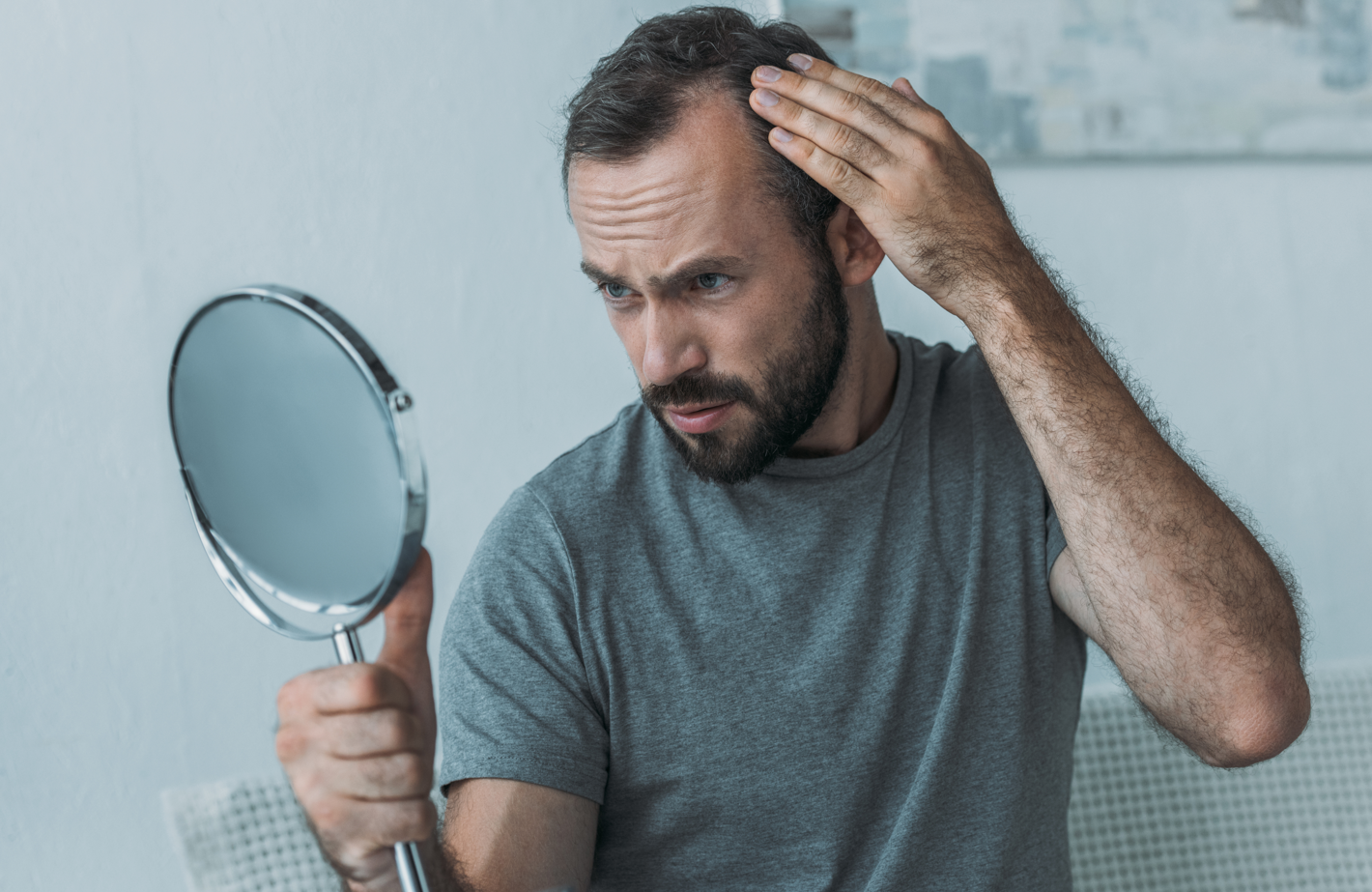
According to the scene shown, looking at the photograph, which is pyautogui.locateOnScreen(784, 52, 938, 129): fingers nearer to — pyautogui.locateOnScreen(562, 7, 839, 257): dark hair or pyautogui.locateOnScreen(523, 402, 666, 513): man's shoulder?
pyautogui.locateOnScreen(562, 7, 839, 257): dark hair

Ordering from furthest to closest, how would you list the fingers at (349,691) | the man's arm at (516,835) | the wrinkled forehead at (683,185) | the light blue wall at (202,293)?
the light blue wall at (202,293), the wrinkled forehead at (683,185), the man's arm at (516,835), the fingers at (349,691)

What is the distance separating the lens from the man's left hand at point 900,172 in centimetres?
110

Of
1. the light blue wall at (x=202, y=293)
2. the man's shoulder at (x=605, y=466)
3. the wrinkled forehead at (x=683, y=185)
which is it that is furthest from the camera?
the light blue wall at (x=202, y=293)

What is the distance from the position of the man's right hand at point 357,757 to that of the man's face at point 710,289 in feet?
2.05

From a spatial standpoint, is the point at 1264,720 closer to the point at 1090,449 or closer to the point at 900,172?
the point at 1090,449

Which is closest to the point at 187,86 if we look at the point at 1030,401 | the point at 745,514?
the point at 745,514

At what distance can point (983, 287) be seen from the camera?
1.14 m

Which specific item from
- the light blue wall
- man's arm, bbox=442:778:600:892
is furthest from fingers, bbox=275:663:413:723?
the light blue wall

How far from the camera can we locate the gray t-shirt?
111cm

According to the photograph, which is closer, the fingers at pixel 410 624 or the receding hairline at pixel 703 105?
the fingers at pixel 410 624

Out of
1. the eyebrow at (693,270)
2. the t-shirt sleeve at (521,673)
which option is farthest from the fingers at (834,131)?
the t-shirt sleeve at (521,673)

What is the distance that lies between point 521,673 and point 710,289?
17.2 inches

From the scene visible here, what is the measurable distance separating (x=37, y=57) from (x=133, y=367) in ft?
1.37

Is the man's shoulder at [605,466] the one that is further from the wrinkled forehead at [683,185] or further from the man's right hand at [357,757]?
the man's right hand at [357,757]
